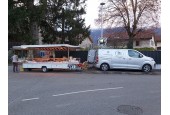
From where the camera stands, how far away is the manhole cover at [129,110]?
701 cm

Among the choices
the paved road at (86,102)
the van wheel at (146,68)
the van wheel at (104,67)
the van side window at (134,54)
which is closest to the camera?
the paved road at (86,102)

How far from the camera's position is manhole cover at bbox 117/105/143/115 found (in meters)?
7.01

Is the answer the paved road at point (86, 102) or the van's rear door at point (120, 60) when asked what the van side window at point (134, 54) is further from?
the paved road at point (86, 102)

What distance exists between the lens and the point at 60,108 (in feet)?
23.9

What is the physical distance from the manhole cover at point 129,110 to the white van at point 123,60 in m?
12.8

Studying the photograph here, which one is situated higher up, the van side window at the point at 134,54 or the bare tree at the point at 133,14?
the bare tree at the point at 133,14

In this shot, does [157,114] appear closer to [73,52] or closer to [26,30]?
[73,52]

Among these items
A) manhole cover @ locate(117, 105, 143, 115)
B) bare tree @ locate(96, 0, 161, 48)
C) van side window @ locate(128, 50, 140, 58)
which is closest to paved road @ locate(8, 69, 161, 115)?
manhole cover @ locate(117, 105, 143, 115)

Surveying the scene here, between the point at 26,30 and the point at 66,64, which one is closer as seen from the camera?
the point at 66,64

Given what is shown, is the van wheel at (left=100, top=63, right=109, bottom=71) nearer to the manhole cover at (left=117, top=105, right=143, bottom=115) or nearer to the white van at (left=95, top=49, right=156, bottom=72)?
the white van at (left=95, top=49, right=156, bottom=72)

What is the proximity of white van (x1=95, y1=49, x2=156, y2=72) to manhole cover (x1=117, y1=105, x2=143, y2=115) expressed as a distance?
1276cm

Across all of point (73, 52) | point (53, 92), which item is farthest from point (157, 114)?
point (73, 52)

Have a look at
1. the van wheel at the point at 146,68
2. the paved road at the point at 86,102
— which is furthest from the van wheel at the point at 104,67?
the paved road at the point at 86,102

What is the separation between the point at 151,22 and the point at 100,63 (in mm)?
14861
